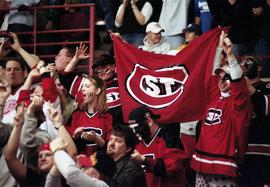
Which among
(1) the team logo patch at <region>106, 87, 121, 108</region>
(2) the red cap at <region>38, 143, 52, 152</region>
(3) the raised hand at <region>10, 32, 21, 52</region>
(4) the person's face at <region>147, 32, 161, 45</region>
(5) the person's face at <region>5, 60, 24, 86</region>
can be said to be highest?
(4) the person's face at <region>147, 32, 161, 45</region>

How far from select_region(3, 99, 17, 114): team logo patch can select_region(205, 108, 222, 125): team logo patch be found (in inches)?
78.0

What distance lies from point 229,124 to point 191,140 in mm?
844

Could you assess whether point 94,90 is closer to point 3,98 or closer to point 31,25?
point 3,98

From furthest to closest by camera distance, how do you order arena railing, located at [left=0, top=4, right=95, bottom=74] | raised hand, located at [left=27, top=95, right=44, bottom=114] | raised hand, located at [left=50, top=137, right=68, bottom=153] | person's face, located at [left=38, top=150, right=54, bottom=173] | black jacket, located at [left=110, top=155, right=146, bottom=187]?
arena railing, located at [left=0, top=4, right=95, bottom=74], raised hand, located at [left=27, top=95, right=44, bottom=114], person's face, located at [left=38, top=150, right=54, bottom=173], black jacket, located at [left=110, top=155, right=146, bottom=187], raised hand, located at [left=50, top=137, right=68, bottom=153]

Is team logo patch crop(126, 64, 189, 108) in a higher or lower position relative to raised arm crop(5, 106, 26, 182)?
higher

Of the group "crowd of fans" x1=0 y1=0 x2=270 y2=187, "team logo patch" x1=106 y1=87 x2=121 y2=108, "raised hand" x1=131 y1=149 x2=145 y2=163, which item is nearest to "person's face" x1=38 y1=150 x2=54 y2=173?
"crowd of fans" x1=0 y1=0 x2=270 y2=187

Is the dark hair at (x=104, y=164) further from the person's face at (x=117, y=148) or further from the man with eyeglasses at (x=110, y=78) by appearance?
the man with eyeglasses at (x=110, y=78)

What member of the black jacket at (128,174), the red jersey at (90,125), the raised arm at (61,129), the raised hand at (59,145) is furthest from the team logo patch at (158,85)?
the raised hand at (59,145)

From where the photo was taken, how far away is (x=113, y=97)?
982 cm

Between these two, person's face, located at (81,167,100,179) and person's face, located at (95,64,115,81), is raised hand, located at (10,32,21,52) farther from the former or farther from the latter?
person's face, located at (81,167,100,179)

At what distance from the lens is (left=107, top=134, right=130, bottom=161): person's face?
7.98 m

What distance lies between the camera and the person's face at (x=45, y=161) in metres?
7.95

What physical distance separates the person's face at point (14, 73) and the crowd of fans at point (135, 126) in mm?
11

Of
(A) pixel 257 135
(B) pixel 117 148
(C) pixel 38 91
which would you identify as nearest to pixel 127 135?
(B) pixel 117 148
